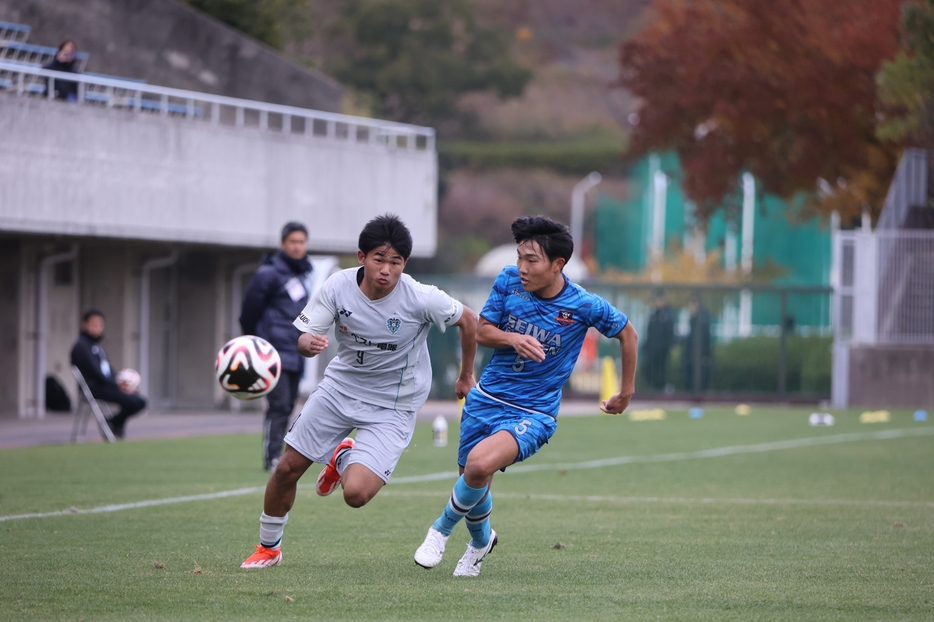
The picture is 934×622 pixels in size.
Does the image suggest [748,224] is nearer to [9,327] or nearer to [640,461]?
[9,327]

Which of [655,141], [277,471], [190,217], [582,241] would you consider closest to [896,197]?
[655,141]

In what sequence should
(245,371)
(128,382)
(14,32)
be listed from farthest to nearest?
(14,32) < (128,382) < (245,371)

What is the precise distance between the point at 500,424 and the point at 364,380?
0.82 metres

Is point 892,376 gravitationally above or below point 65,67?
below

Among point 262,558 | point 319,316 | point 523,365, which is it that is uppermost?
point 319,316

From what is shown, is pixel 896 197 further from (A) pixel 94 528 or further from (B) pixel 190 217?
(A) pixel 94 528

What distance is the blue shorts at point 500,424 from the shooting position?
723cm

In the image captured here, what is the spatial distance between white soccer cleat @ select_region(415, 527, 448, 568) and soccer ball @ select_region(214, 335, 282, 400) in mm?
1710

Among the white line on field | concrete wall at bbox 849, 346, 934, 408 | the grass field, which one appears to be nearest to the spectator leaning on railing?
the grass field

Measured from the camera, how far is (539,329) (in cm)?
733

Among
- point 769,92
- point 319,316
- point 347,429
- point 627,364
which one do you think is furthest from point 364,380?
point 769,92

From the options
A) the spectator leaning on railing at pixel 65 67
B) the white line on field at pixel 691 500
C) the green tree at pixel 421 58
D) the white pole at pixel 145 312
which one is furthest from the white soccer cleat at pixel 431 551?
the green tree at pixel 421 58

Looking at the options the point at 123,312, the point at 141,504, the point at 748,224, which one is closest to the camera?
the point at 141,504

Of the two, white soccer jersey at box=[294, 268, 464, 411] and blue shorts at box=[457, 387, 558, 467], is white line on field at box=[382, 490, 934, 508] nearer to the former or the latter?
blue shorts at box=[457, 387, 558, 467]
